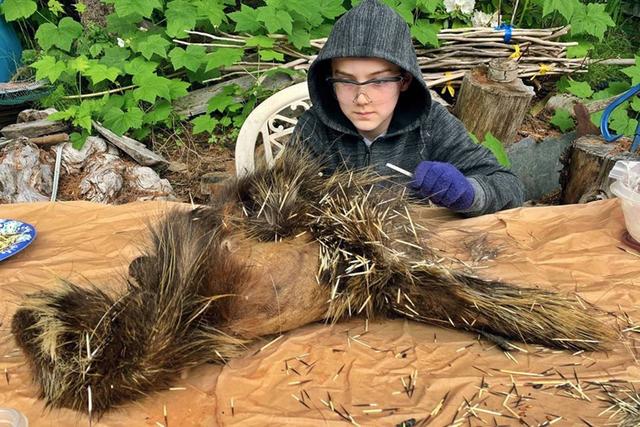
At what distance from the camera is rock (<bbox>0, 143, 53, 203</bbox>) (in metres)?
3.03

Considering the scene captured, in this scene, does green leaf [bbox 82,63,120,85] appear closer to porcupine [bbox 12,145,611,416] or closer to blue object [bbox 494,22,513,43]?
porcupine [bbox 12,145,611,416]

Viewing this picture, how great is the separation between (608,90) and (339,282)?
12.0 feet

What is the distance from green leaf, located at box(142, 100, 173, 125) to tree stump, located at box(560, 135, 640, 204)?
2.63 meters

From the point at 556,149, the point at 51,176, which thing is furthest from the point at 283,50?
the point at 556,149

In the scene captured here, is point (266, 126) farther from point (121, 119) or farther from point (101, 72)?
point (101, 72)

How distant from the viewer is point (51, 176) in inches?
131

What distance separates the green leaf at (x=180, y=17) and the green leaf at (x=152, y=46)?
0.09 metres

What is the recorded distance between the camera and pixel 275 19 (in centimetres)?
362

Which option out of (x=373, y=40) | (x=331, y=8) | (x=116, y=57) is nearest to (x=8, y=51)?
(x=116, y=57)

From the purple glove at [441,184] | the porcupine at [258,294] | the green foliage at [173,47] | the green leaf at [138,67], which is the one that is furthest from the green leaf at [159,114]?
the purple glove at [441,184]

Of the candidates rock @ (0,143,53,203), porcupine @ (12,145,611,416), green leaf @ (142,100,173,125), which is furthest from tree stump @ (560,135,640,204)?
rock @ (0,143,53,203)

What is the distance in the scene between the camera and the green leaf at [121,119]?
12.0 feet

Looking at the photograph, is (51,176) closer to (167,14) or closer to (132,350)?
(167,14)

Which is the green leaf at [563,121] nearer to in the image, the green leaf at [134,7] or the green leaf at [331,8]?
the green leaf at [331,8]
